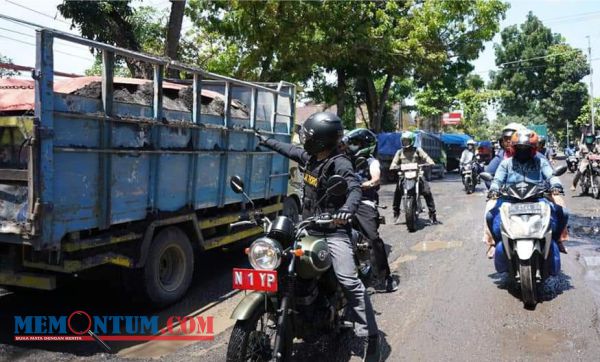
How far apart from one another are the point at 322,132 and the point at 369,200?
2.39m

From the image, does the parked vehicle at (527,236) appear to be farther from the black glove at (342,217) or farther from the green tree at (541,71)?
the green tree at (541,71)

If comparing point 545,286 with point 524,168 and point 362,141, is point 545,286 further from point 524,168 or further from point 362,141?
point 362,141

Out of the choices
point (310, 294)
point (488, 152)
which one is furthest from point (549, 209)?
point (488, 152)

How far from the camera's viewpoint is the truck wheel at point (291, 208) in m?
8.66

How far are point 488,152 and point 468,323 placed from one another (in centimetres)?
2637

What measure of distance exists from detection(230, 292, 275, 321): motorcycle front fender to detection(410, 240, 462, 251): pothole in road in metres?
4.81

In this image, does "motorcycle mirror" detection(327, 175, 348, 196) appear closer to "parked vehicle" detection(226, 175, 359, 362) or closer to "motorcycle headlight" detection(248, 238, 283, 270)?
"parked vehicle" detection(226, 175, 359, 362)

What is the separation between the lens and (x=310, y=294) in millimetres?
3691

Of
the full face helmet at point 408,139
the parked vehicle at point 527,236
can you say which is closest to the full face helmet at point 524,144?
the parked vehicle at point 527,236

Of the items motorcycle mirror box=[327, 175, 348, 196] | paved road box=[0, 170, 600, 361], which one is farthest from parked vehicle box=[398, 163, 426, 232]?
motorcycle mirror box=[327, 175, 348, 196]

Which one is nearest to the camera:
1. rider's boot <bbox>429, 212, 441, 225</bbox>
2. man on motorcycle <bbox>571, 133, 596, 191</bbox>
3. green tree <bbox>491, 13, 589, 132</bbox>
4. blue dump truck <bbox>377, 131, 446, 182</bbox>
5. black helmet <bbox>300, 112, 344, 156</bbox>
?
black helmet <bbox>300, 112, 344, 156</bbox>

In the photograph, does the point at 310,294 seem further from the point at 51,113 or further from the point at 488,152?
the point at 488,152

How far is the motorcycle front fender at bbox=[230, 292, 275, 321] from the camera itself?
129 inches

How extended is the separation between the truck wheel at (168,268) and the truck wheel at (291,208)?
2.80m
